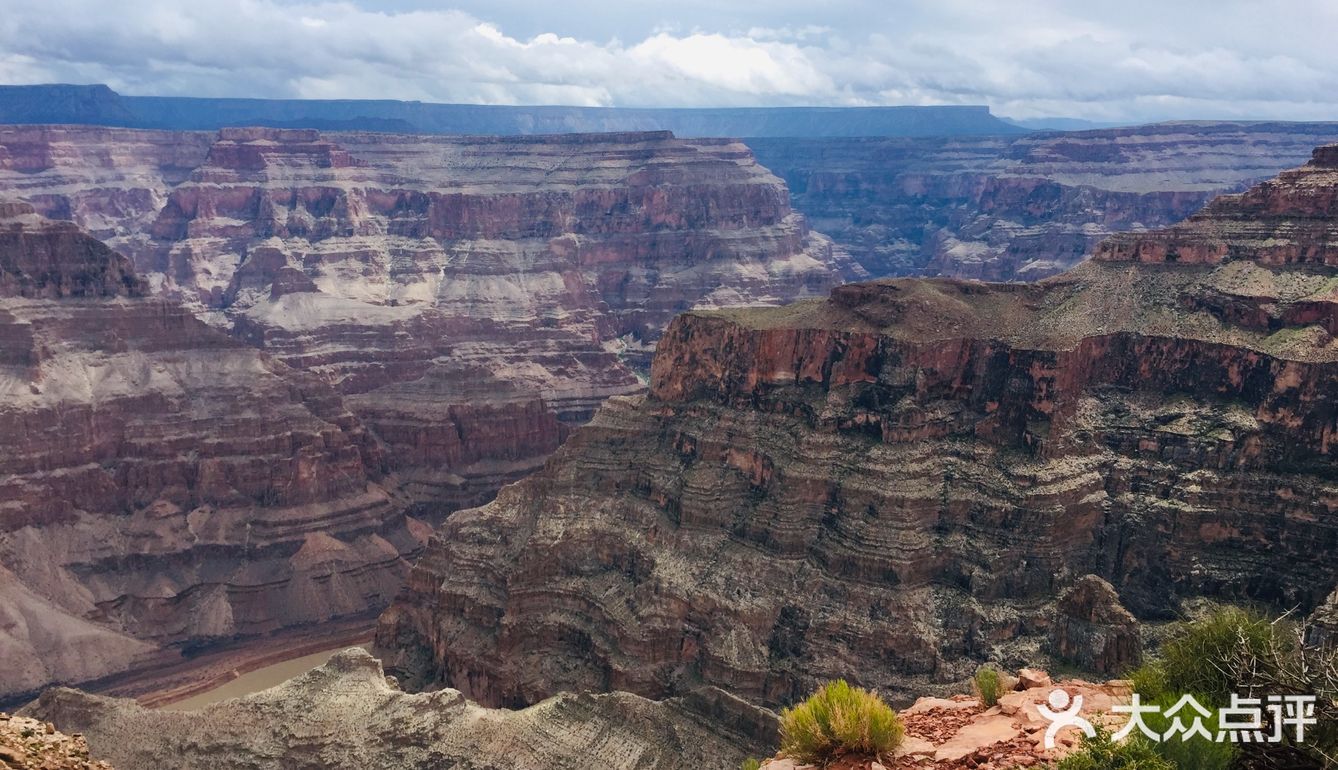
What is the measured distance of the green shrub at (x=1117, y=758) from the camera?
1625 centimetres

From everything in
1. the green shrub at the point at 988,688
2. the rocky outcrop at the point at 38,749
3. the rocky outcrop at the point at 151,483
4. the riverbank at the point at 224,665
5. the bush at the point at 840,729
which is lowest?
the riverbank at the point at 224,665

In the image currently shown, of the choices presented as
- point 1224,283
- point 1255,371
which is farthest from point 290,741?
point 1224,283

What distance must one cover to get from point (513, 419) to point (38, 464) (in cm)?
4065

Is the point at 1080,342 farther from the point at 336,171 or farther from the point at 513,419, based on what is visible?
the point at 336,171

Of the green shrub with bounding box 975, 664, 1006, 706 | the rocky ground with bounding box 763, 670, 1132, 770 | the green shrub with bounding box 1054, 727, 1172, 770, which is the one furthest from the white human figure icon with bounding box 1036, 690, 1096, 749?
the green shrub with bounding box 975, 664, 1006, 706

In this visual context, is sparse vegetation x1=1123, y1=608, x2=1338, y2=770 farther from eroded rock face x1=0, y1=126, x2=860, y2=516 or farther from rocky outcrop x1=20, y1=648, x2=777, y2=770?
eroded rock face x1=0, y1=126, x2=860, y2=516

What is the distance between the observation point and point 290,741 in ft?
144

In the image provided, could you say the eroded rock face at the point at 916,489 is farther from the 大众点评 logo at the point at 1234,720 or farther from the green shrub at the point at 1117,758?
the green shrub at the point at 1117,758

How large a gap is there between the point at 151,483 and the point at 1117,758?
282 feet

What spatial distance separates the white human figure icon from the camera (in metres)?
19.0

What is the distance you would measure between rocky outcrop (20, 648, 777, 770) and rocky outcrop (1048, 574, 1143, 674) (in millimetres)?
14554

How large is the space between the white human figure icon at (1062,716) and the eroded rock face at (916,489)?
29.8m

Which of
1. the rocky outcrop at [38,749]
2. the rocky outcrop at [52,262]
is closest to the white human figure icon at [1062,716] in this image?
the rocky outcrop at [38,749]

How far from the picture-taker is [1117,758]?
54.6 feet
